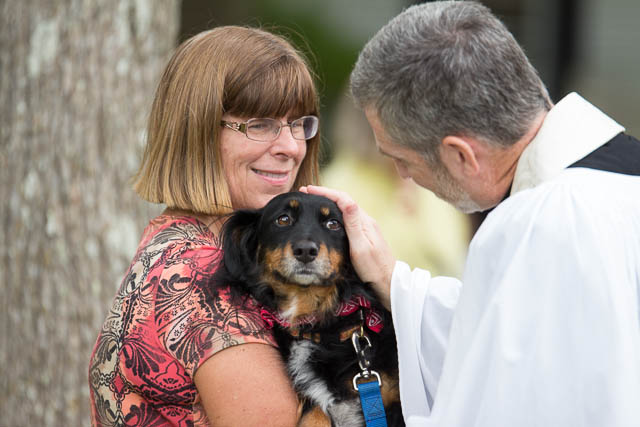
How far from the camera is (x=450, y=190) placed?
6.48 feet

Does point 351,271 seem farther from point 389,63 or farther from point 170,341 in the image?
point 389,63

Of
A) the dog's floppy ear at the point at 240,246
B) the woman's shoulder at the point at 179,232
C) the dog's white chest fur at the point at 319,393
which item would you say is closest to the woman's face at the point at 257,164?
the dog's floppy ear at the point at 240,246

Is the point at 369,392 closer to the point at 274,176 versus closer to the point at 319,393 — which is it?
the point at 319,393

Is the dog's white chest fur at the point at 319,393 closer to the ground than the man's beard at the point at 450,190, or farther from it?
closer to the ground

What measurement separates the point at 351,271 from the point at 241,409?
0.65 metres

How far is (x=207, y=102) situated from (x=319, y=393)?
0.96 meters

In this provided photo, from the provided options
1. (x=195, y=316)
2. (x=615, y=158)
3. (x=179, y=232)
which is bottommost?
(x=195, y=316)

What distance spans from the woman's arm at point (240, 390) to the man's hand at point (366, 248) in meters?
0.47

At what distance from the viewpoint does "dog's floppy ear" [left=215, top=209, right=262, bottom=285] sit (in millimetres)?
2271

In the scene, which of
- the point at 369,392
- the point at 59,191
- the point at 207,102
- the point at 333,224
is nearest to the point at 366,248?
the point at 333,224

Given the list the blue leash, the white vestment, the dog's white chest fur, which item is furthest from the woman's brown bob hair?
the white vestment

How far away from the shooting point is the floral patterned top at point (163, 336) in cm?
198

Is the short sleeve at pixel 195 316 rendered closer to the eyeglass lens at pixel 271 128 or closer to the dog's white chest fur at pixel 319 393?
the dog's white chest fur at pixel 319 393

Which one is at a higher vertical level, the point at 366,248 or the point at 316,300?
the point at 366,248
